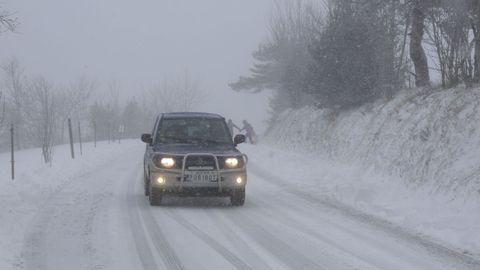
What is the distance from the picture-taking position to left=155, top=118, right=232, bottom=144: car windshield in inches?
463

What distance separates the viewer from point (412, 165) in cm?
1322

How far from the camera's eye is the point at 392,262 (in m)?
6.57

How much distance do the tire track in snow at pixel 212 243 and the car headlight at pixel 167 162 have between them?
887 millimetres

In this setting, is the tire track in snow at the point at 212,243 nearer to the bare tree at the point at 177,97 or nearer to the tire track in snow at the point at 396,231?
the tire track in snow at the point at 396,231

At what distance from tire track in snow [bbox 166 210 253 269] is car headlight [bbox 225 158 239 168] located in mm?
1337

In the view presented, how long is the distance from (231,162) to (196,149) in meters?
0.73

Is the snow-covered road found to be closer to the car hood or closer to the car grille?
the car grille

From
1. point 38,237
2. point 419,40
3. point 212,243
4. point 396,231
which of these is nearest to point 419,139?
point 419,40

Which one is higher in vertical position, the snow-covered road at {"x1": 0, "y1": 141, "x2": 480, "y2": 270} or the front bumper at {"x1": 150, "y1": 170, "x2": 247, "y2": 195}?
the front bumper at {"x1": 150, "y1": 170, "x2": 247, "y2": 195}

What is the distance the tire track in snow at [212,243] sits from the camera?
255 inches

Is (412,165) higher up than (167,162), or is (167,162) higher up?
(167,162)

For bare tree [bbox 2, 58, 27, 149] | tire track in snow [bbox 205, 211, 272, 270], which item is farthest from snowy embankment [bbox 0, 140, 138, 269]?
bare tree [bbox 2, 58, 27, 149]

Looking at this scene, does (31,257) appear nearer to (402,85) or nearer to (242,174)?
(242,174)

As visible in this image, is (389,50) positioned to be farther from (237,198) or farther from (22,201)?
(22,201)
